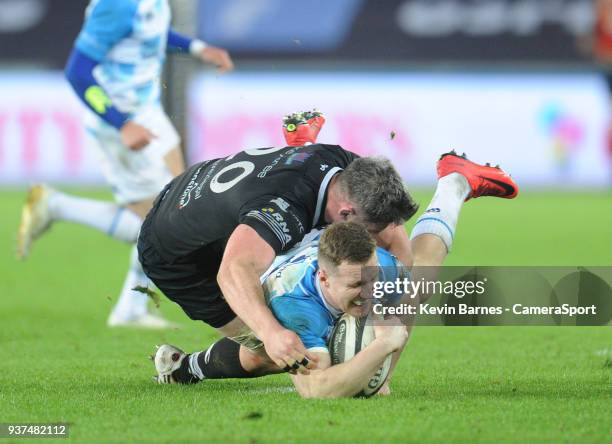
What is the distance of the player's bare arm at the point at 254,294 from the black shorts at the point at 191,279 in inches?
36.6

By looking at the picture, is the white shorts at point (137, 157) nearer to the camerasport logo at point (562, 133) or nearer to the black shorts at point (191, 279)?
Result: the black shorts at point (191, 279)

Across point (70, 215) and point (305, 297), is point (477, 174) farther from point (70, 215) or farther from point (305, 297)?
point (70, 215)

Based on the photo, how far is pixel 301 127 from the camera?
649 centimetres

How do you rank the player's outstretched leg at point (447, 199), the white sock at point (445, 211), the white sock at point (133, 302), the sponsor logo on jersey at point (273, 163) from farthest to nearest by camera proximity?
1. the white sock at point (133, 302)
2. the white sock at point (445, 211)
3. the player's outstretched leg at point (447, 199)
4. the sponsor logo on jersey at point (273, 163)

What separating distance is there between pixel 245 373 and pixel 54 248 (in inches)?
354

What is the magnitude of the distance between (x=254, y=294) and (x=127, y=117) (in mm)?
3684

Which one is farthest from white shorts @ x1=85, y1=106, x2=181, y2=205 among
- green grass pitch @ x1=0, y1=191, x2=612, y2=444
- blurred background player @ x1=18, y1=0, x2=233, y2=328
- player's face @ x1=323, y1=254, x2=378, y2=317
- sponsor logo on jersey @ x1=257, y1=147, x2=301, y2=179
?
player's face @ x1=323, y1=254, x2=378, y2=317

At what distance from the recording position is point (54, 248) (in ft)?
47.0

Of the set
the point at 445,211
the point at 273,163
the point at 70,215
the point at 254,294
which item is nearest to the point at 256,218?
the point at 254,294

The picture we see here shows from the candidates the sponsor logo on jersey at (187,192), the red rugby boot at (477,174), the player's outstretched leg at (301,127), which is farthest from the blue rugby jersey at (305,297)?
the player's outstretched leg at (301,127)

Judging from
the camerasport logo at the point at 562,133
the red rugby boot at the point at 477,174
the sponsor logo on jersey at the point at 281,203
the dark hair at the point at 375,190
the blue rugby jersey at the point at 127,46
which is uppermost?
the camerasport logo at the point at 562,133

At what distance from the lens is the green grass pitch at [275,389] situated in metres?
4.41

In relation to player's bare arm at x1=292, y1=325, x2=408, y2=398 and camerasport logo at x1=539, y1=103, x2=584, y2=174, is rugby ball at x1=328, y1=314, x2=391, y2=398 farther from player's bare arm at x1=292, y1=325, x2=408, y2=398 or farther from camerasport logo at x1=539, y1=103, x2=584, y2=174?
camerasport logo at x1=539, y1=103, x2=584, y2=174

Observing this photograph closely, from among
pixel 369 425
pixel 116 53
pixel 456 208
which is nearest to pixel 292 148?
pixel 456 208
